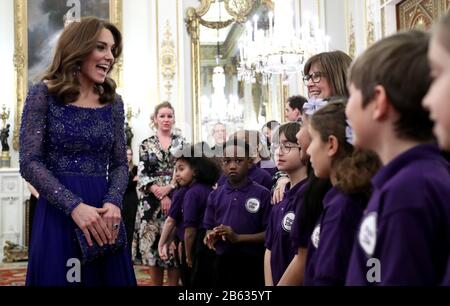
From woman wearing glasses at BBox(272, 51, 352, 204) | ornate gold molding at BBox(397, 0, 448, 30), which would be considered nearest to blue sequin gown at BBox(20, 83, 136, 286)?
woman wearing glasses at BBox(272, 51, 352, 204)

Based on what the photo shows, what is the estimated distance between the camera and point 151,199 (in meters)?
4.89

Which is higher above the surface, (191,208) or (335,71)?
(335,71)

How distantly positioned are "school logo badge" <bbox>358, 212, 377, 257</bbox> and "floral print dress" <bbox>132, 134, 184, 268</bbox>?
11.7ft

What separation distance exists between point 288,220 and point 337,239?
3.38ft

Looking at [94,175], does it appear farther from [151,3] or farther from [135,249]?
[151,3]

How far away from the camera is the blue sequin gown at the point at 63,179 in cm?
210

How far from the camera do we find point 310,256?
1.90 meters

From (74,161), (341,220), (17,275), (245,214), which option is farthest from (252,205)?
(17,275)

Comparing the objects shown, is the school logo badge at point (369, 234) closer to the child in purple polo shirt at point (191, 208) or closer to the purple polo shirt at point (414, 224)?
the purple polo shirt at point (414, 224)

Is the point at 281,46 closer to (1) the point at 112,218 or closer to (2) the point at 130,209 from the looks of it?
(2) the point at 130,209

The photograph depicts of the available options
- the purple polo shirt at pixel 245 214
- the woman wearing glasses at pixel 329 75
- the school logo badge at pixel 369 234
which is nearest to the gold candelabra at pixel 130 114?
A: the purple polo shirt at pixel 245 214

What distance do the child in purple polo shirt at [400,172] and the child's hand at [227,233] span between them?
6.44 feet

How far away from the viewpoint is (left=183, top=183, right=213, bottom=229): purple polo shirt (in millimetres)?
4348

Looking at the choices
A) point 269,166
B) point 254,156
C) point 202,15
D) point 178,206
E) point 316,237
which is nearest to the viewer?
point 316,237
